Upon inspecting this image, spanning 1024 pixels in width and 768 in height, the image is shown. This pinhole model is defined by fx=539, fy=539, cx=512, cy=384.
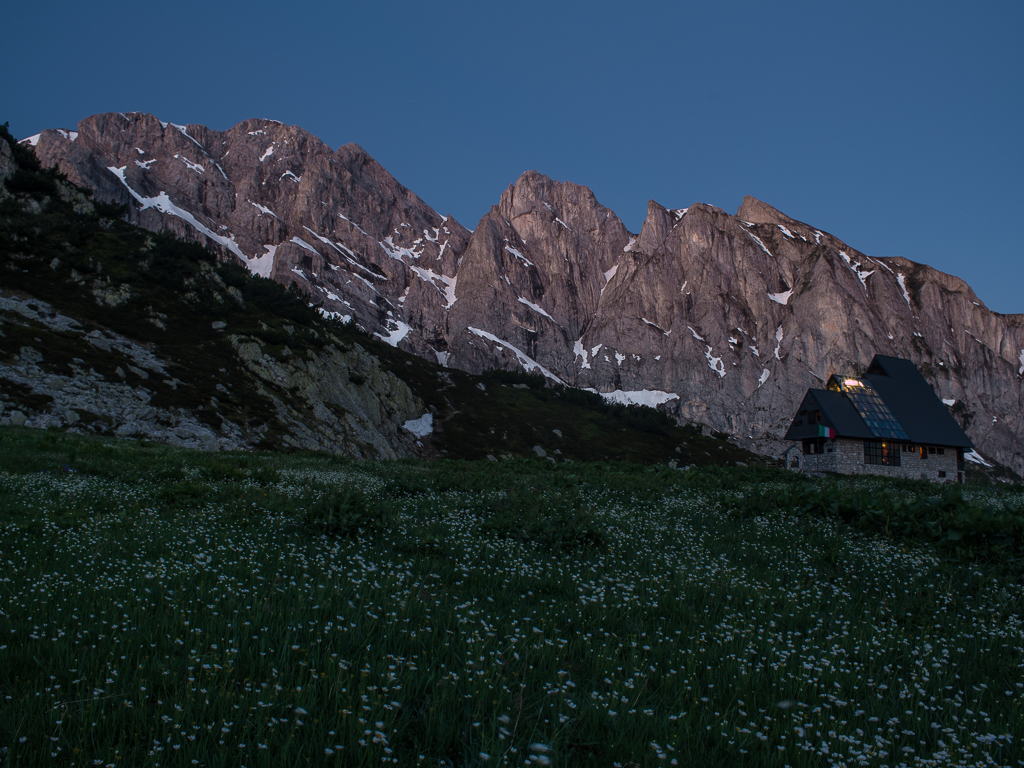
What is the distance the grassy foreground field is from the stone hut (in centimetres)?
6232

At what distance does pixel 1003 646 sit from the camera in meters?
6.13

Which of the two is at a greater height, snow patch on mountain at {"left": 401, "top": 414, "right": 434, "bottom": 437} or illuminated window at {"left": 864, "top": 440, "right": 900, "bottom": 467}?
illuminated window at {"left": 864, "top": 440, "right": 900, "bottom": 467}

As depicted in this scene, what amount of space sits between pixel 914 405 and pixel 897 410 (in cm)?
367

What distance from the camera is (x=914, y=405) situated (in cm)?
7069

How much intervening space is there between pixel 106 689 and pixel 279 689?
3.82ft

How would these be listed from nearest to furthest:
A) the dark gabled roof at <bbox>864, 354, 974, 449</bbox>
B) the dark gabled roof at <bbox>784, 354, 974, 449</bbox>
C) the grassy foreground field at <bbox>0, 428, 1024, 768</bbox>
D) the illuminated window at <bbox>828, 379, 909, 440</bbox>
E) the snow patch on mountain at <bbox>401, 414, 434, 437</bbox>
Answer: the grassy foreground field at <bbox>0, 428, 1024, 768</bbox>
the dark gabled roof at <bbox>784, 354, 974, 449</bbox>
the illuminated window at <bbox>828, 379, 909, 440</bbox>
the dark gabled roof at <bbox>864, 354, 974, 449</bbox>
the snow patch on mountain at <bbox>401, 414, 434, 437</bbox>

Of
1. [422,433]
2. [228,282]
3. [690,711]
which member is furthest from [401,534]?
[228,282]

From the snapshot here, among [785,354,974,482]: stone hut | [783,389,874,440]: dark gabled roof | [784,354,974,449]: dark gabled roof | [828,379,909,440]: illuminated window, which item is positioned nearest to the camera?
[783,389,874,440]: dark gabled roof

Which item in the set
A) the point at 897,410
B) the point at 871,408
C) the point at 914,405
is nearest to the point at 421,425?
the point at 871,408

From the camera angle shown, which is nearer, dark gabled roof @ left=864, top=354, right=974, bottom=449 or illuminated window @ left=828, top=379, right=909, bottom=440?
illuminated window @ left=828, top=379, right=909, bottom=440

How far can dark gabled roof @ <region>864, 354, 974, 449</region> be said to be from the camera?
67875 mm

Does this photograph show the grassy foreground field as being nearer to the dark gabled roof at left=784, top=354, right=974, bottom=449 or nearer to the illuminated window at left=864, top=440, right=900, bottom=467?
the dark gabled roof at left=784, top=354, right=974, bottom=449

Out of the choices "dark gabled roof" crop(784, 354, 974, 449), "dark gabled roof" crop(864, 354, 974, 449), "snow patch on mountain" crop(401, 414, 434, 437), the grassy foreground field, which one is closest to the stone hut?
"dark gabled roof" crop(784, 354, 974, 449)

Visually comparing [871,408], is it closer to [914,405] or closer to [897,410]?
[897,410]
